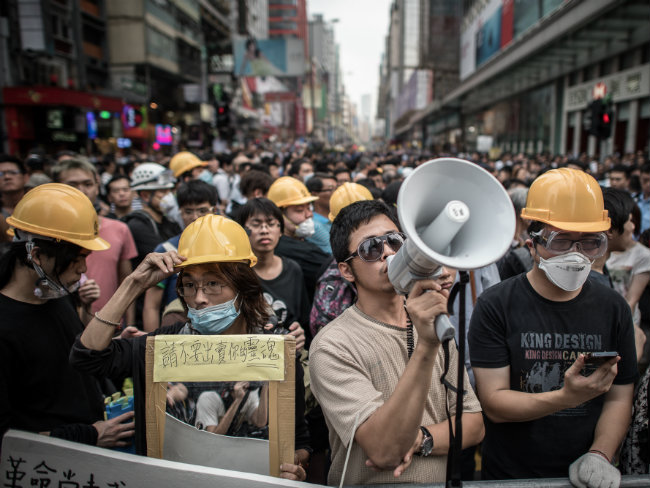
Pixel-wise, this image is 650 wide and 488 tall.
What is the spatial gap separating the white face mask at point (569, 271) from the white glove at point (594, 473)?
0.64m

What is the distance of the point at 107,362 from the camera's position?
188 cm

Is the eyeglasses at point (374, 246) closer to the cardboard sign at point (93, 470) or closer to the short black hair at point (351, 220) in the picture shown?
the short black hair at point (351, 220)

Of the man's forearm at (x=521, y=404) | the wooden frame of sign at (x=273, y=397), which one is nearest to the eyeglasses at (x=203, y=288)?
the wooden frame of sign at (x=273, y=397)

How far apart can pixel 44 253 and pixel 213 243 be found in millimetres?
751

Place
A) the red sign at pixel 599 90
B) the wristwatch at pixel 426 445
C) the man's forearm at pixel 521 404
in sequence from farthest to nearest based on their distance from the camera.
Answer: the red sign at pixel 599 90
the man's forearm at pixel 521 404
the wristwatch at pixel 426 445

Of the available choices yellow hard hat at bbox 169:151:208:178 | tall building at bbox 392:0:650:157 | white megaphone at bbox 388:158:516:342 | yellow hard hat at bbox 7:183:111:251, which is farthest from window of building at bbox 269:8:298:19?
white megaphone at bbox 388:158:516:342

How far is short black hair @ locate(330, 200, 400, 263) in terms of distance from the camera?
6.52ft

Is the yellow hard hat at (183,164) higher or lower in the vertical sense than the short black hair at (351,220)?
higher

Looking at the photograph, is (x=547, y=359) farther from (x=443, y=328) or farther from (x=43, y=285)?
(x=43, y=285)

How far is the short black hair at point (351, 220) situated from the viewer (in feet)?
6.52

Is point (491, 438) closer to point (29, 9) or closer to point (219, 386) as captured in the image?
point (219, 386)

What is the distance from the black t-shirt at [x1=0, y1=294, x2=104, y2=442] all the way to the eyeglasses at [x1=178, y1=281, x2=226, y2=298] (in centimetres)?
58

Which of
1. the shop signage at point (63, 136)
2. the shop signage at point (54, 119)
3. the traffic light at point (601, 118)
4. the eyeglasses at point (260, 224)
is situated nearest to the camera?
the eyeglasses at point (260, 224)

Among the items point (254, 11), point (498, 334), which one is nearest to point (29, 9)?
point (498, 334)
